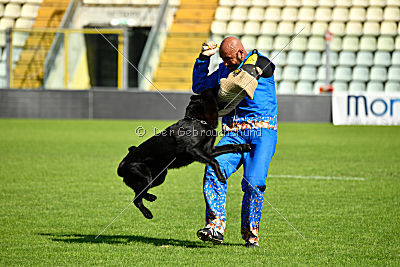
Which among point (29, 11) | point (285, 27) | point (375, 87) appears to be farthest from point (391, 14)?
point (29, 11)

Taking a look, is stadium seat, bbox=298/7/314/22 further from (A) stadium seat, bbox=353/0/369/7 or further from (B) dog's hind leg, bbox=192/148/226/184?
(B) dog's hind leg, bbox=192/148/226/184

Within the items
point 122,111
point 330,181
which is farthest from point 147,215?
point 122,111

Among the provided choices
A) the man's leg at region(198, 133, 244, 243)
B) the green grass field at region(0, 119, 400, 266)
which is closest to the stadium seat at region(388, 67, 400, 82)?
the green grass field at region(0, 119, 400, 266)

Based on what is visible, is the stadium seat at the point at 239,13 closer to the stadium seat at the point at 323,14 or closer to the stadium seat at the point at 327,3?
the stadium seat at the point at 323,14

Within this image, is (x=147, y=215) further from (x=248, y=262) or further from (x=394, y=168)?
(x=394, y=168)

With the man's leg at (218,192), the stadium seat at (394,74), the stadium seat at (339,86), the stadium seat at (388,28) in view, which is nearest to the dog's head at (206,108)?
the man's leg at (218,192)

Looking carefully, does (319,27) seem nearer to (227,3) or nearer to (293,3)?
(293,3)

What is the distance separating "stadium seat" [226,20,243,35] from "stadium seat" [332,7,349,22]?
3359mm

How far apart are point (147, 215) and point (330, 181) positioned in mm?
4775

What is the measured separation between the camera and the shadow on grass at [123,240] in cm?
555

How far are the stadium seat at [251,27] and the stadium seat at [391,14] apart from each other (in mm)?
4474

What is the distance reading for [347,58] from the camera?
22078 mm

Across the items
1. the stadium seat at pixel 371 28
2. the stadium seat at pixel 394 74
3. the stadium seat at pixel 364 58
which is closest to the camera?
the stadium seat at pixel 394 74

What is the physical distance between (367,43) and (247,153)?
1819 cm
